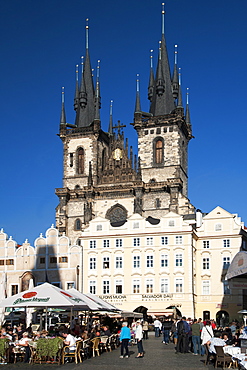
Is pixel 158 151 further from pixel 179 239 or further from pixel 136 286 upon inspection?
pixel 136 286

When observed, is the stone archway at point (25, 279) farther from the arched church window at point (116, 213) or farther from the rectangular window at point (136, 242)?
the arched church window at point (116, 213)

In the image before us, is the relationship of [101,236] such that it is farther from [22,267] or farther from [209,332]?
[209,332]

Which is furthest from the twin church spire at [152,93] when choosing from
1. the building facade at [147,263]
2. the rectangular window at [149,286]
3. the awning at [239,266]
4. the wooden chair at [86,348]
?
the wooden chair at [86,348]

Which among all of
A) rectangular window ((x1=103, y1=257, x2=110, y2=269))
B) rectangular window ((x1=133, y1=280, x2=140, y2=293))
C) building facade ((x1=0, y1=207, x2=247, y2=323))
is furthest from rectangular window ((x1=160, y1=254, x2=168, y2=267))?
rectangular window ((x1=103, y1=257, x2=110, y2=269))

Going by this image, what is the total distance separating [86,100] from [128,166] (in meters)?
13.8

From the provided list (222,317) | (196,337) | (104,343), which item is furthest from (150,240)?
(196,337)

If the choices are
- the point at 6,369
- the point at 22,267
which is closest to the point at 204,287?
the point at 22,267

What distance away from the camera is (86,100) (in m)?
82.9

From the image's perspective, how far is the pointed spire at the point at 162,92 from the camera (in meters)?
77.6

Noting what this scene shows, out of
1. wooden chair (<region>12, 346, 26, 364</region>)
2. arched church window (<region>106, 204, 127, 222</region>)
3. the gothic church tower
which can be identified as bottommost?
wooden chair (<region>12, 346, 26, 364</region>)

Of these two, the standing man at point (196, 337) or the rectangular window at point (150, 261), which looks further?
the rectangular window at point (150, 261)

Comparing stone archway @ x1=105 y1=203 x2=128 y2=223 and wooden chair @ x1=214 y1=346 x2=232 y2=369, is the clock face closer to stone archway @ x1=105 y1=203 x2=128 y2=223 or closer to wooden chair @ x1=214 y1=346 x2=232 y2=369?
stone archway @ x1=105 y1=203 x2=128 y2=223

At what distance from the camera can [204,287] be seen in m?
56.2

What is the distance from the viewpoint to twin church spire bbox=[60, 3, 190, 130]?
3084 inches
